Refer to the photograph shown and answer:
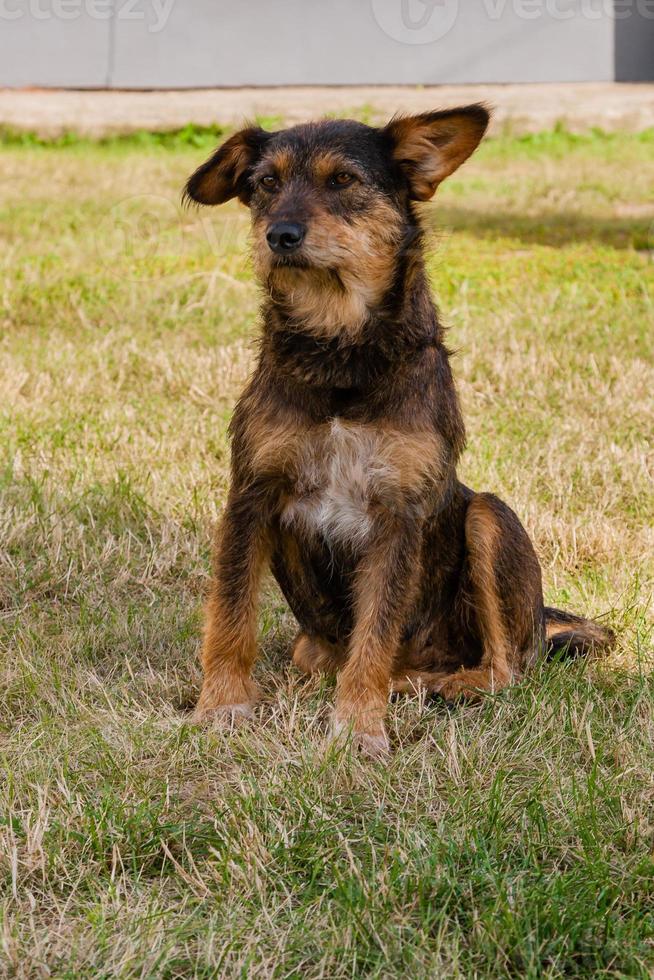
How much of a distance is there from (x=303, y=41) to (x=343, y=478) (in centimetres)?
1426

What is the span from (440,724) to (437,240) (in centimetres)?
143

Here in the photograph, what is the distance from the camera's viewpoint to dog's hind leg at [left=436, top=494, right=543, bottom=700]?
A: 3.84m

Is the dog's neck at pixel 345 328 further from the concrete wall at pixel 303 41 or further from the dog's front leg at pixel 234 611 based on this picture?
the concrete wall at pixel 303 41

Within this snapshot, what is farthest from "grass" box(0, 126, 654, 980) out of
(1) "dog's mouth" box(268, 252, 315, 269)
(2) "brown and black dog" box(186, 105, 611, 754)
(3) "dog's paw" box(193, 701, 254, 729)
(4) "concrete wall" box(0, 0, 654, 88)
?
(4) "concrete wall" box(0, 0, 654, 88)

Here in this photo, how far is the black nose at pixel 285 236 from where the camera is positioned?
133 inches

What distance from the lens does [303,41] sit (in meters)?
16.5

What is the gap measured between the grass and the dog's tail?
0.28 ft

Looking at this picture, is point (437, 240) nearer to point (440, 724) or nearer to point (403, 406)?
point (403, 406)

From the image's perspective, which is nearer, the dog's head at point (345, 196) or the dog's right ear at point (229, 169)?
the dog's head at point (345, 196)

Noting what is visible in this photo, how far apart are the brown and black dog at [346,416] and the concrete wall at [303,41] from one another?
1338cm

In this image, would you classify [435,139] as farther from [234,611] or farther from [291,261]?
[234,611]

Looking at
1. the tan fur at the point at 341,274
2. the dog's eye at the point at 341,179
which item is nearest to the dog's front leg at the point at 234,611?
the tan fur at the point at 341,274

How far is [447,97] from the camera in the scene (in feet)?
50.9

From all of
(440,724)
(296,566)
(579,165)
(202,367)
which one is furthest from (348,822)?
(579,165)
